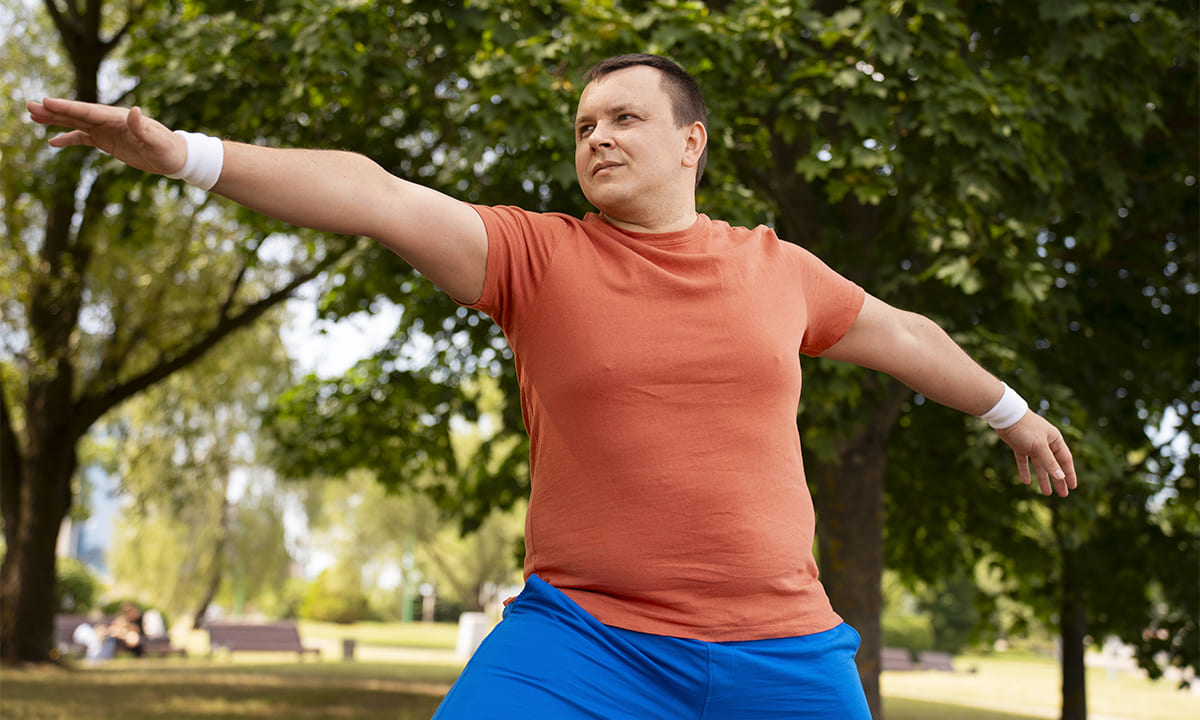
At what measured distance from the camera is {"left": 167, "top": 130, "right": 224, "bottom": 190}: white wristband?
2.04 meters

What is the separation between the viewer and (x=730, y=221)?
7656 millimetres

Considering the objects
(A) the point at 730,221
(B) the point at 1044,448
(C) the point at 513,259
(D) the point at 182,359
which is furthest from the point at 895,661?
(C) the point at 513,259

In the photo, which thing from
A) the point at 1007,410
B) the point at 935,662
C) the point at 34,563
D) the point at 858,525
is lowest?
the point at 935,662

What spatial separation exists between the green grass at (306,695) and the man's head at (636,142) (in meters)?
9.60

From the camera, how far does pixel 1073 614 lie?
12.4 metres

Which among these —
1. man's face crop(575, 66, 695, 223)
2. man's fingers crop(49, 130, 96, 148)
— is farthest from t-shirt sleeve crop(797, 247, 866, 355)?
man's fingers crop(49, 130, 96, 148)

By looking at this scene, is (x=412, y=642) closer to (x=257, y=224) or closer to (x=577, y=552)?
(x=257, y=224)

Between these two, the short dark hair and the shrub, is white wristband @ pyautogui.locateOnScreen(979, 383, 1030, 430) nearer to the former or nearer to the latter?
the short dark hair

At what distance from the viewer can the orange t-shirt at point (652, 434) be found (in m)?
2.39

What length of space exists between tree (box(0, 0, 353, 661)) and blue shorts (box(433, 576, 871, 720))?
42.5ft

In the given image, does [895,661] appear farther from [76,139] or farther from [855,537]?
[76,139]

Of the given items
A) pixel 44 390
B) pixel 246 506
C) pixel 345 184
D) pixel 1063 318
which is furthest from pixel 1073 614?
pixel 246 506

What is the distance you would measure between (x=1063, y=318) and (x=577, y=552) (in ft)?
27.3

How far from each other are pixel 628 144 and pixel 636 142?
0.07ft
